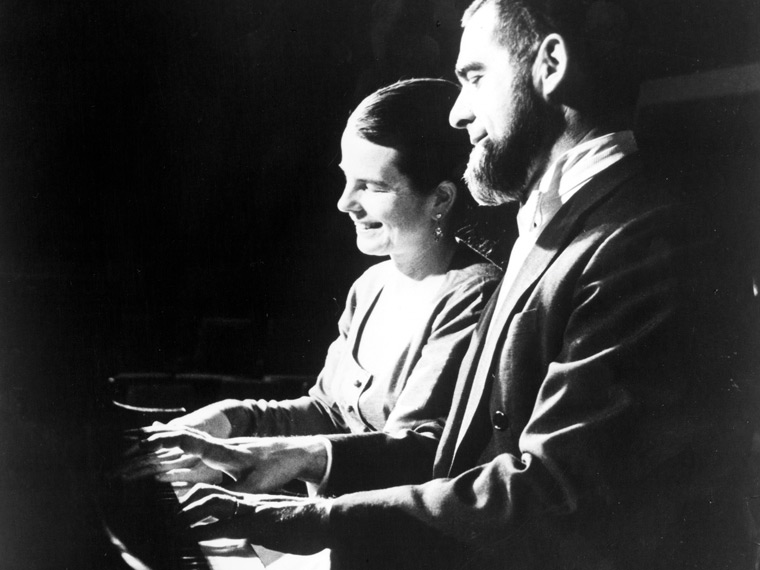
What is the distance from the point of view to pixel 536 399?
1.88 m

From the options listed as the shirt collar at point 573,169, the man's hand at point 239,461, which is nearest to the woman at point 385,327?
the man's hand at point 239,461

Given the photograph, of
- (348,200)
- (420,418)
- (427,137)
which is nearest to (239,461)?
(420,418)

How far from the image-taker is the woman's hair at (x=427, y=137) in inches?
85.0

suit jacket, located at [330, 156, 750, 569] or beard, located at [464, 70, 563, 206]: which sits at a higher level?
beard, located at [464, 70, 563, 206]

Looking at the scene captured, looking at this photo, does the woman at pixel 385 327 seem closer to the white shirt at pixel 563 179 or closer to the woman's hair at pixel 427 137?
the woman's hair at pixel 427 137

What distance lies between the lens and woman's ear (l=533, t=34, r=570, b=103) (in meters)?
2.00

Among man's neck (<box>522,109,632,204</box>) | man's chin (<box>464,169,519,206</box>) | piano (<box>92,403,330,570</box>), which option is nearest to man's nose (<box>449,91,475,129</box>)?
man's chin (<box>464,169,519,206</box>)

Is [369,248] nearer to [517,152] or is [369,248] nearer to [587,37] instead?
[517,152]

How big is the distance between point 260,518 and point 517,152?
3.86 ft

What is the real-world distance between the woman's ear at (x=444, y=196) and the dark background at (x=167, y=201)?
0.28 m

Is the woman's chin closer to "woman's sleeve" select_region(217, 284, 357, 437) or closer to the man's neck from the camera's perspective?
"woman's sleeve" select_region(217, 284, 357, 437)

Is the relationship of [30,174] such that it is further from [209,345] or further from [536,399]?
[536,399]

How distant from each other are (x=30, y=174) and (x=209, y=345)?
76 cm

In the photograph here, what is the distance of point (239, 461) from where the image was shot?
2055 millimetres
